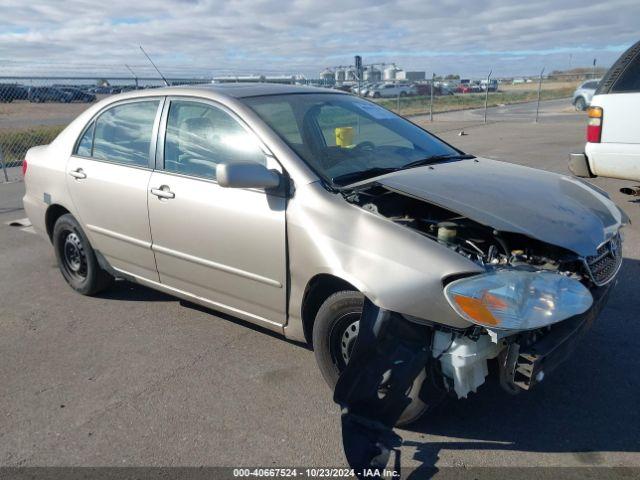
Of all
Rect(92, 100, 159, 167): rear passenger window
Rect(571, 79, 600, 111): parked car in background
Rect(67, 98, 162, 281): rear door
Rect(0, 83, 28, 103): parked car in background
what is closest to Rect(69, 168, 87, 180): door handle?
Rect(67, 98, 162, 281): rear door

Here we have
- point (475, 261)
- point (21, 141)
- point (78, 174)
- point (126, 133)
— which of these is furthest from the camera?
point (21, 141)

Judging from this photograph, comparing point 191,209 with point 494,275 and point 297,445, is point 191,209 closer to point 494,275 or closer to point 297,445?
point 297,445

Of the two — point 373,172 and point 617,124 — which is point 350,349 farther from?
point 617,124

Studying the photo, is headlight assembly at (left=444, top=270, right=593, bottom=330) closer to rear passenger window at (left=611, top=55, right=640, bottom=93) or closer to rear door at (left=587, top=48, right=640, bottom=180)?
rear door at (left=587, top=48, right=640, bottom=180)

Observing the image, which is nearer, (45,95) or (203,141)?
(203,141)

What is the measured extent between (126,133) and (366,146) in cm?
186

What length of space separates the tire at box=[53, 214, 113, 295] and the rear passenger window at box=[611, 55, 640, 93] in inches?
234

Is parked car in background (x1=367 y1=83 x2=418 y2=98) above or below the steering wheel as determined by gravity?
below

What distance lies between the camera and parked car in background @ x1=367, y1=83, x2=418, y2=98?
42.7 meters

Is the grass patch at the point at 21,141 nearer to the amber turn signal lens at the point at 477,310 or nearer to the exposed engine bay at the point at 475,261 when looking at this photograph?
the exposed engine bay at the point at 475,261

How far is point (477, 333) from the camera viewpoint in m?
2.66

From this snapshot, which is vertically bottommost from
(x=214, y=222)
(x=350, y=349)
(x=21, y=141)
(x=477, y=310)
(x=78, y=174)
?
(x=21, y=141)

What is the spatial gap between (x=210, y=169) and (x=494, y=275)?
1.97 m

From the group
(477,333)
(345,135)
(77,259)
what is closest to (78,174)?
(77,259)
